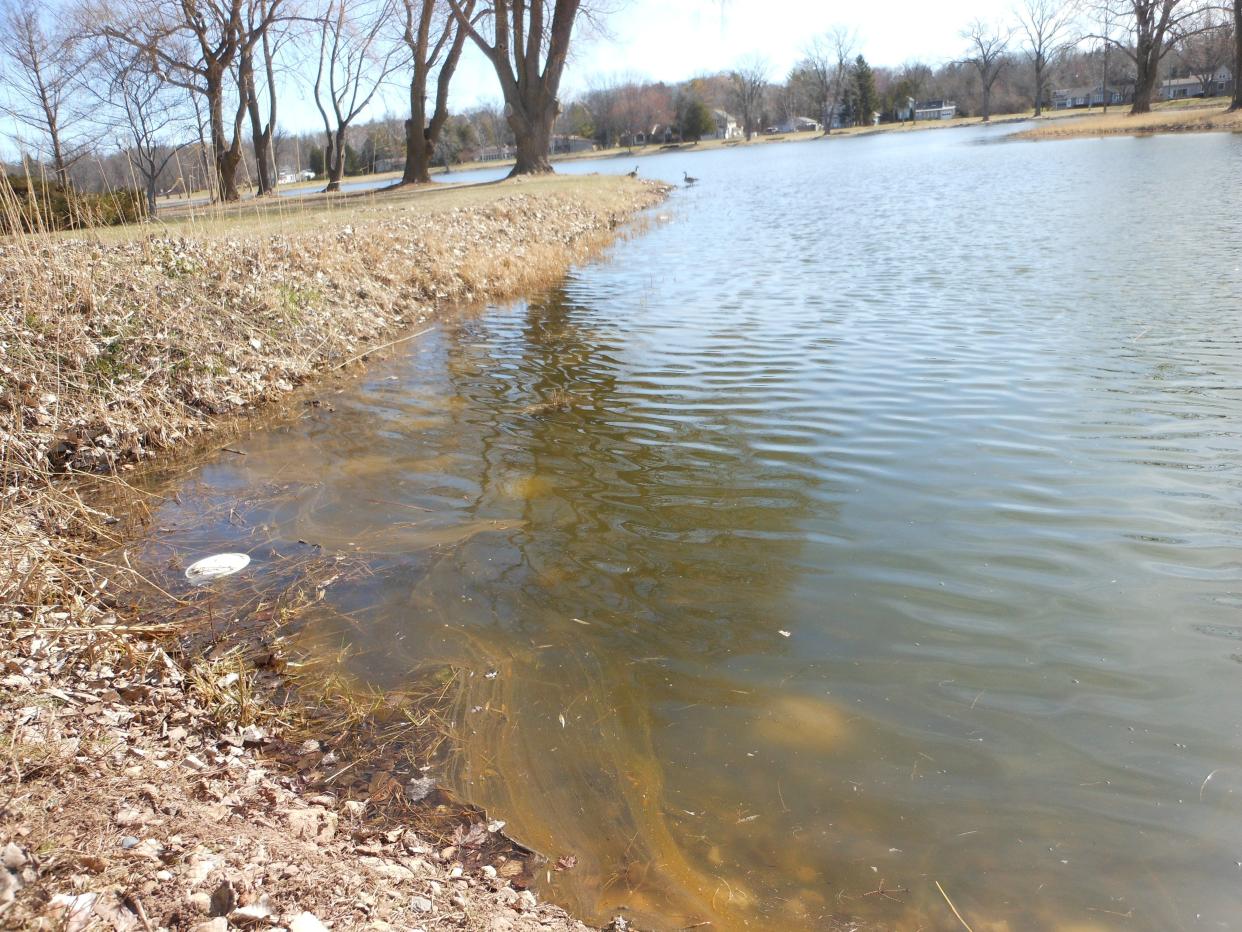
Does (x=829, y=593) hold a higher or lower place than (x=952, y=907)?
higher

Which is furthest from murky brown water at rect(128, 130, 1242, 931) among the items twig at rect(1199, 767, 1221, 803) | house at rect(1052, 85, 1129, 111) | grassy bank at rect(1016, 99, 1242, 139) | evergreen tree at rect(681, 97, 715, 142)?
house at rect(1052, 85, 1129, 111)

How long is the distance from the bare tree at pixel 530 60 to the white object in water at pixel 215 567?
947 inches

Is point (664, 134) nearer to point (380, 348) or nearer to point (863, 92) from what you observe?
point (863, 92)

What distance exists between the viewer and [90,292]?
7.47 metres

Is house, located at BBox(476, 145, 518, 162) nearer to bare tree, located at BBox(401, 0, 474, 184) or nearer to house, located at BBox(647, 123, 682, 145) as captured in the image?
house, located at BBox(647, 123, 682, 145)

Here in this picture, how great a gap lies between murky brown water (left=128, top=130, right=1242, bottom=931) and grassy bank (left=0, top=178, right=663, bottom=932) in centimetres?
38

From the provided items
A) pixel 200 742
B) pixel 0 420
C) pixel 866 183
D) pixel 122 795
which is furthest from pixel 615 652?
pixel 866 183

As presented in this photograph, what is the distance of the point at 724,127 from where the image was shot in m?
117

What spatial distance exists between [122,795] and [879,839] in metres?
2.44

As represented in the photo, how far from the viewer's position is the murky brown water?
273 cm

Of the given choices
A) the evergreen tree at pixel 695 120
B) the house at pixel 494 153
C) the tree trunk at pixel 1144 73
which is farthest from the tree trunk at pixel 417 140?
the evergreen tree at pixel 695 120

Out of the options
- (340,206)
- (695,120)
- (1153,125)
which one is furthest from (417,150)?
(695,120)

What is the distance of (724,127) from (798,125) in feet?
44.1

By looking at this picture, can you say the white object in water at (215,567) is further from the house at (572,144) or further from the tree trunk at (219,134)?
the house at (572,144)
